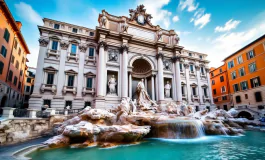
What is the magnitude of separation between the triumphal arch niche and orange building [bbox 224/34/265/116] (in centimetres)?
567

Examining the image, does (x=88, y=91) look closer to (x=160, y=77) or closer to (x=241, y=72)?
(x=160, y=77)

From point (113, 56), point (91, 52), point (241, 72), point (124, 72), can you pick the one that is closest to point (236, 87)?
point (241, 72)

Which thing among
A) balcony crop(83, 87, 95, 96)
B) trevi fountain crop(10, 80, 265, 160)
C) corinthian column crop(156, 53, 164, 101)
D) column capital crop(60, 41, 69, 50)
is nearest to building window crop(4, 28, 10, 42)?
column capital crop(60, 41, 69, 50)

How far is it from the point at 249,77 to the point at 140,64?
19323mm

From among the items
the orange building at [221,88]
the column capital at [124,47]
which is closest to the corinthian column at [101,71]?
the column capital at [124,47]

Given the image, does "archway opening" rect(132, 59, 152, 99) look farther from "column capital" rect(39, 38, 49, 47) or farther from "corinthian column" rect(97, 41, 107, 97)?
"column capital" rect(39, 38, 49, 47)

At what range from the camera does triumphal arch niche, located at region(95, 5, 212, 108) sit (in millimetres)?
17156

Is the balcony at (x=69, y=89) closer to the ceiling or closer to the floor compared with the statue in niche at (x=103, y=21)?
closer to the floor

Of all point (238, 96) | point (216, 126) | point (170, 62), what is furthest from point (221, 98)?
point (216, 126)

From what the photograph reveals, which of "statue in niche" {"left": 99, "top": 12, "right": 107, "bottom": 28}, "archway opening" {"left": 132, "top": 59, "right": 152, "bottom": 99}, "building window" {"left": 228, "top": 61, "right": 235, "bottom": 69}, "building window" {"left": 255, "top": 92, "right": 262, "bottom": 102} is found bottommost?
"building window" {"left": 255, "top": 92, "right": 262, "bottom": 102}

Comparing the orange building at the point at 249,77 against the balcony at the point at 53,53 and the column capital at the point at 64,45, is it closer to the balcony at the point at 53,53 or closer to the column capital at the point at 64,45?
the column capital at the point at 64,45

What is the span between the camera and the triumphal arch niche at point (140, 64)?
17.2 m

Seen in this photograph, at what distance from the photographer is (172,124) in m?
9.71

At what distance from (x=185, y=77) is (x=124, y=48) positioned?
13160 mm
